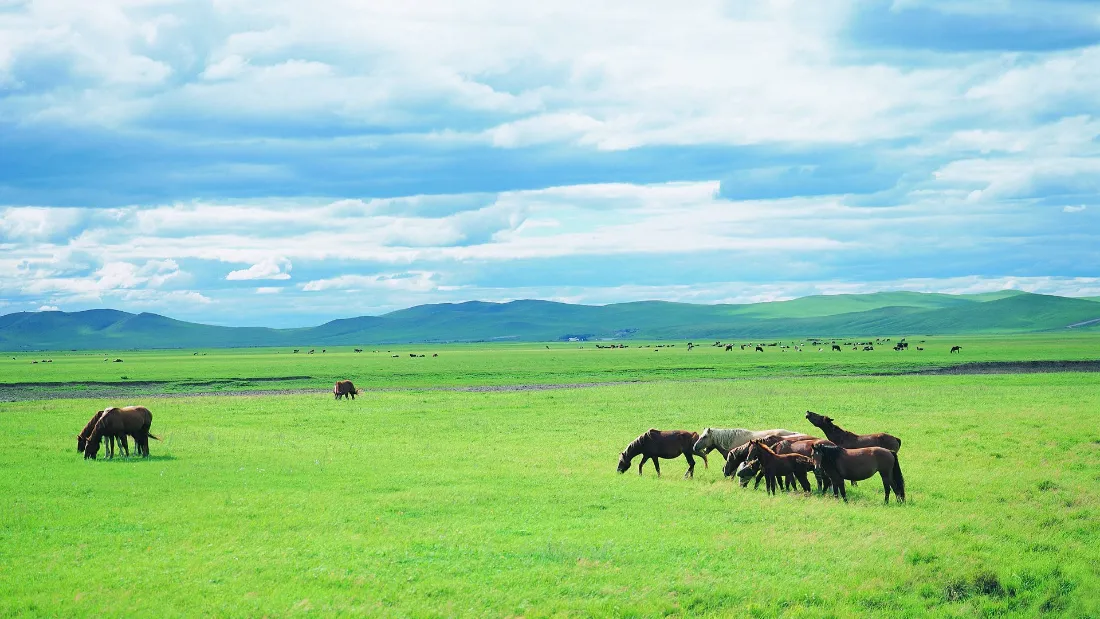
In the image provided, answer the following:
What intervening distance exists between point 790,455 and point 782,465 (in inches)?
12.1

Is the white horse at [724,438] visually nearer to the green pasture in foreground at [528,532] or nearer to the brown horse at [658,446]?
the brown horse at [658,446]

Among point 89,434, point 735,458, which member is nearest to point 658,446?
point 735,458

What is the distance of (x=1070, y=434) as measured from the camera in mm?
27703

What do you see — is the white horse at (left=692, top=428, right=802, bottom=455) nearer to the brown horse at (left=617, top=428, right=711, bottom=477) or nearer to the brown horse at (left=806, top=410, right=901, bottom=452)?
the brown horse at (left=617, top=428, right=711, bottom=477)

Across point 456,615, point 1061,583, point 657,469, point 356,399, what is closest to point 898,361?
point 356,399

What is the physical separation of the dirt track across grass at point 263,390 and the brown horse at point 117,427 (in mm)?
34347

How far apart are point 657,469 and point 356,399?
3489cm

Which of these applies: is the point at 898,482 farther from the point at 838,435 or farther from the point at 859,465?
the point at 838,435

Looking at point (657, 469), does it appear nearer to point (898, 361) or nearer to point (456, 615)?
point (456, 615)

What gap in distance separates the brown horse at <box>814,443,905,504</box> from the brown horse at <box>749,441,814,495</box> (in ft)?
1.44

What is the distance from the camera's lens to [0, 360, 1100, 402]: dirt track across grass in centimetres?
6412

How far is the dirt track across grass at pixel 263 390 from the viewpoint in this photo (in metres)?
64.1

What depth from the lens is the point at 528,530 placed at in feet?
54.2

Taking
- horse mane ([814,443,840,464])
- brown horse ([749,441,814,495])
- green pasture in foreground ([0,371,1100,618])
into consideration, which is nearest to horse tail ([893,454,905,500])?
green pasture in foreground ([0,371,1100,618])
